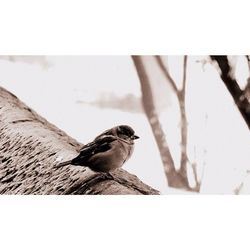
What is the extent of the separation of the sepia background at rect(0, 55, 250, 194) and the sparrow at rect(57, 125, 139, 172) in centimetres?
3

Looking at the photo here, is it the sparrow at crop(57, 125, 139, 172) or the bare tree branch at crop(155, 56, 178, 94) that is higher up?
the bare tree branch at crop(155, 56, 178, 94)

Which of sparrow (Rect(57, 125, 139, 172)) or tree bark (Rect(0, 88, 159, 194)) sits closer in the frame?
tree bark (Rect(0, 88, 159, 194))

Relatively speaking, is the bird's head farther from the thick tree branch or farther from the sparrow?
the thick tree branch

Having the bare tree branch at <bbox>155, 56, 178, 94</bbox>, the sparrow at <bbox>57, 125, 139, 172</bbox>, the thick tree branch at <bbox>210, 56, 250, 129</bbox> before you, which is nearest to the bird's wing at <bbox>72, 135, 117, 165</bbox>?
the sparrow at <bbox>57, 125, 139, 172</bbox>

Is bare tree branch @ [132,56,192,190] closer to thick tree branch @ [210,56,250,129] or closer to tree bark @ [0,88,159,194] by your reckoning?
tree bark @ [0,88,159,194]

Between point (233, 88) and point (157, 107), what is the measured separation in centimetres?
33

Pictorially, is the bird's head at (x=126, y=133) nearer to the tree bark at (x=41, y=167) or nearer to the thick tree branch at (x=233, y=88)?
the tree bark at (x=41, y=167)

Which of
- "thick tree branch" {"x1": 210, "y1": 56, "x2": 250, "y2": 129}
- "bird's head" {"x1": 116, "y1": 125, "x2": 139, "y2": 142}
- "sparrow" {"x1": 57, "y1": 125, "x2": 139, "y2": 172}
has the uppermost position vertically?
"thick tree branch" {"x1": 210, "y1": 56, "x2": 250, "y2": 129}

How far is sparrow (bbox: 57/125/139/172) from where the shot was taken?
2.28 m

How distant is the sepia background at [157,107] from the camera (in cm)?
231

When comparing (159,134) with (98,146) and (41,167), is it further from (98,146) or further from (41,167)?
(41,167)

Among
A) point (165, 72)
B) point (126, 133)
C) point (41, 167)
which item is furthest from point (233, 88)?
point (41, 167)

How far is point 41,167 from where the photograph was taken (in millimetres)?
2152
